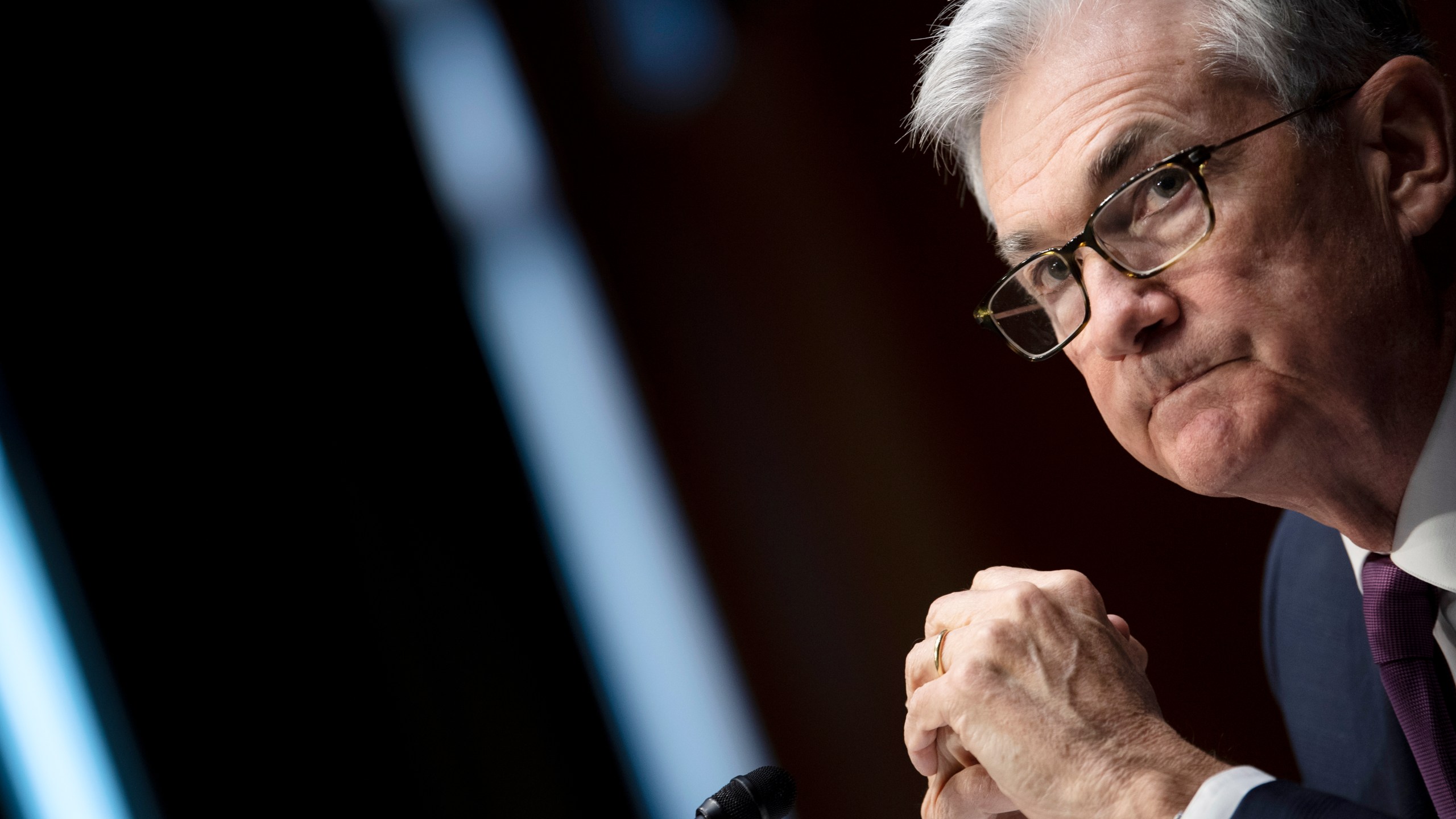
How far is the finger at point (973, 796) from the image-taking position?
82 centimetres

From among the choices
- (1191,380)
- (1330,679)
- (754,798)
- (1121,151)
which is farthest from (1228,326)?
(1330,679)

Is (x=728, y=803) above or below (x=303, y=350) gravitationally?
below

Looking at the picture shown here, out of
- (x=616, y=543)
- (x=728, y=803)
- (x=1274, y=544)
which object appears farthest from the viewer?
(x=616, y=543)

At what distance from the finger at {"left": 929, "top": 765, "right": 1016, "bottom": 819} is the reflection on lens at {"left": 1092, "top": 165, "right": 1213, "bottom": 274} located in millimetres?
509

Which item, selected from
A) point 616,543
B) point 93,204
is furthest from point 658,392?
point 93,204

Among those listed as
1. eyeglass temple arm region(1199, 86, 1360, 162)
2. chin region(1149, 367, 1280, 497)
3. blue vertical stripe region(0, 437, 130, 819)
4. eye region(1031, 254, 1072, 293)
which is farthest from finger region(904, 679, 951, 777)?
blue vertical stripe region(0, 437, 130, 819)

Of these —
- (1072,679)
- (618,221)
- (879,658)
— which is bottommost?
(879,658)

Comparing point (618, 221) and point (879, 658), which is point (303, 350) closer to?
point (618, 221)

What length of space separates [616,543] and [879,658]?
0.61 meters

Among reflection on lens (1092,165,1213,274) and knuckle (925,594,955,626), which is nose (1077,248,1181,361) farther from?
knuckle (925,594,955,626)

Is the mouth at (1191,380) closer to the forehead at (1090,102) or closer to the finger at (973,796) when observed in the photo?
the forehead at (1090,102)

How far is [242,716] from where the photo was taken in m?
1.33

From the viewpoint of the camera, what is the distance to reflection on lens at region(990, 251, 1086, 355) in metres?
1.02

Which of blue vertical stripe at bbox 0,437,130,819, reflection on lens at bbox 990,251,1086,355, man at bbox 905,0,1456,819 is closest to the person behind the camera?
man at bbox 905,0,1456,819
